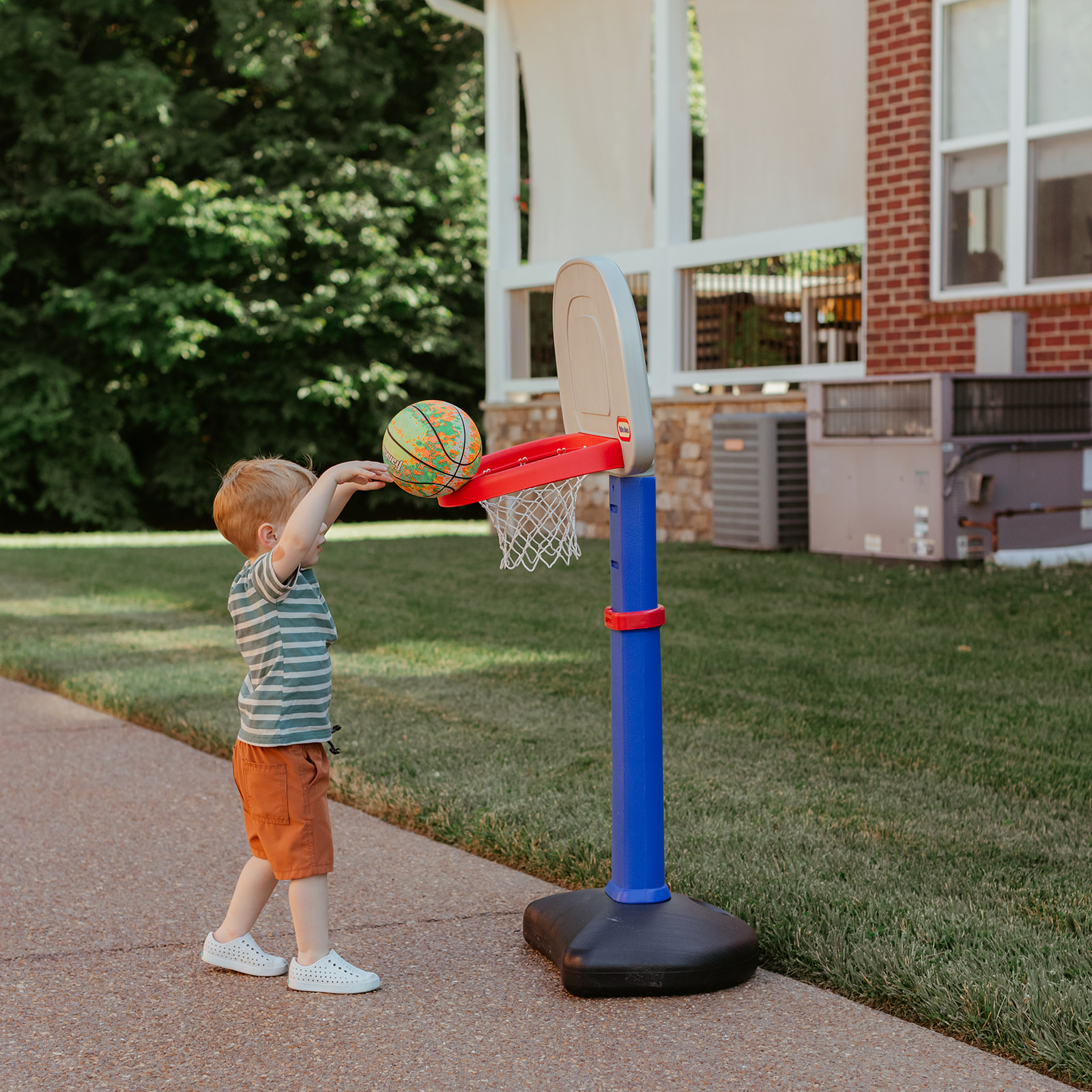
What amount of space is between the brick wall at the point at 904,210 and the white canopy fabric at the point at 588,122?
3.16 meters

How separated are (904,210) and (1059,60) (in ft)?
5.23

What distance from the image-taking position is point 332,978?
315cm

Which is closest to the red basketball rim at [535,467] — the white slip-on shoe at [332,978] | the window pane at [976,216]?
the white slip-on shoe at [332,978]

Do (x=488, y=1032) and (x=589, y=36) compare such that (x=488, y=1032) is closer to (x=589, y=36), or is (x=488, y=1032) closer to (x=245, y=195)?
(x=589, y=36)

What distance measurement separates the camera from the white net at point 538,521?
3.45 meters

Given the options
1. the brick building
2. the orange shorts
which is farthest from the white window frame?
the orange shorts

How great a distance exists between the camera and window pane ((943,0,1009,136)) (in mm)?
10805

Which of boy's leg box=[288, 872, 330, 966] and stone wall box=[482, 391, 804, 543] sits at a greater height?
stone wall box=[482, 391, 804, 543]

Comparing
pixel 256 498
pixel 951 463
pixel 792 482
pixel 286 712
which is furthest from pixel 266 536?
pixel 792 482

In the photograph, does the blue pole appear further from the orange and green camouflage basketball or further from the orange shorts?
the orange shorts

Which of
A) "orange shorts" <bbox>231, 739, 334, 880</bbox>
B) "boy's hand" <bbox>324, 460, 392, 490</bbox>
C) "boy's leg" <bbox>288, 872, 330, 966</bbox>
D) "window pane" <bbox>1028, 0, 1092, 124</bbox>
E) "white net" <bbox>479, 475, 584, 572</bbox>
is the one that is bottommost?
"boy's leg" <bbox>288, 872, 330, 966</bbox>

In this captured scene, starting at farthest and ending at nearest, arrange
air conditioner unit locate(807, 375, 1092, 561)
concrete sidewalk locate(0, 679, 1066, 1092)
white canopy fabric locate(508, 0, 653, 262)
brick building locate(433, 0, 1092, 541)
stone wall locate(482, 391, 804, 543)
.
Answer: white canopy fabric locate(508, 0, 653, 262) < stone wall locate(482, 391, 804, 543) < brick building locate(433, 0, 1092, 541) < air conditioner unit locate(807, 375, 1092, 561) < concrete sidewalk locate(0, 679, 1066, 1092)

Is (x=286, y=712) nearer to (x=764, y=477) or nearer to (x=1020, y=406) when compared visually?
(x=1020, y=406)

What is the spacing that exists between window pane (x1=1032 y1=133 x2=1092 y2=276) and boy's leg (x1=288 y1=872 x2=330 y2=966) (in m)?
8.92
